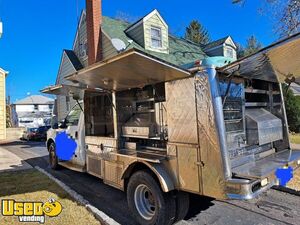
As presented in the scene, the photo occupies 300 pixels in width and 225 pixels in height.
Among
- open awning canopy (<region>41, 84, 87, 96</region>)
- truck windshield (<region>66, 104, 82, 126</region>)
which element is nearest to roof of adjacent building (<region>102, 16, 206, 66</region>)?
truck windshield (<region>66, 104, 82, 126</region>)

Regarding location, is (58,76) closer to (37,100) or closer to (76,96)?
(76,96)

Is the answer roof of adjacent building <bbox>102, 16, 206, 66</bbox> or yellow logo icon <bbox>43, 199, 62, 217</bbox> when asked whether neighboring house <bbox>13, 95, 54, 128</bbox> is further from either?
yellow logo icon <bbox>43, 199, 62, 217</bbox>

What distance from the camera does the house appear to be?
48.4ft

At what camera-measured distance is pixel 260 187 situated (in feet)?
11.3

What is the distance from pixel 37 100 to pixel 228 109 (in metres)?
65.3

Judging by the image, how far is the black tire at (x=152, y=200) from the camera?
388 cm

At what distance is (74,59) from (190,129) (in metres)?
16.7

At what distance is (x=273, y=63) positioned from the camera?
3693mm

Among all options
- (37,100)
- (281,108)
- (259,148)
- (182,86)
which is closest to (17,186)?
(182,86)

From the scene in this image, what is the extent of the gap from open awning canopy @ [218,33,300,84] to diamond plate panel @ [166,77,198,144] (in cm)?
54

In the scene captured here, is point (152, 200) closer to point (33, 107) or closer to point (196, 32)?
point (196, 32)

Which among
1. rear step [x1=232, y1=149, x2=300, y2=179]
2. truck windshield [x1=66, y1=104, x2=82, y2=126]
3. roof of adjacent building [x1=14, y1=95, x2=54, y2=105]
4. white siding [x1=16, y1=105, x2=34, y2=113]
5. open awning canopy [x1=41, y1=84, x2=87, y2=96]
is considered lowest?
rear step [x1=232, y1=149, x2=300, y2=179]

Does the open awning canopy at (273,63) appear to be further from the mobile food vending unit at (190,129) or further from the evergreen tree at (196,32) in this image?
the evergreen tree at (196,32)

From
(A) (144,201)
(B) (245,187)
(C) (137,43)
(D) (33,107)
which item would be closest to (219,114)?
(B) (245,187)
